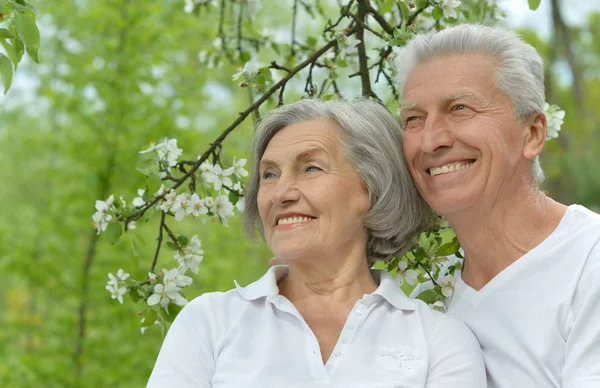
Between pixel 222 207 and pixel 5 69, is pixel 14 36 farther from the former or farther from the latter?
pixel 222 207

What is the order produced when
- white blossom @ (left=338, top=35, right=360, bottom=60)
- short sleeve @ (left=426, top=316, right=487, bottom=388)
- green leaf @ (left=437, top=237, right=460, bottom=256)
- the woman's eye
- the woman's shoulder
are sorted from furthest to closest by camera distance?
white blossom @ (left=338, top=35, right=360, bottom=60)
green leaf @ (left=437, top=237, right=460, bottom=256)
the woman's eye
the woman's shoulder
short sleeve @ (left=426, top=316, right=487, bottom=388)

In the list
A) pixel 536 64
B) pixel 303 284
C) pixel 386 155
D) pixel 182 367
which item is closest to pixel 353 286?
pixel 303 284

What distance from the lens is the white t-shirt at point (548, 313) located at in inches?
78.7

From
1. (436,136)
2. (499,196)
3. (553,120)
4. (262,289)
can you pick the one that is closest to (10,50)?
(262,289)

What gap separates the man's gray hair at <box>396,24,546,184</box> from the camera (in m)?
2.29

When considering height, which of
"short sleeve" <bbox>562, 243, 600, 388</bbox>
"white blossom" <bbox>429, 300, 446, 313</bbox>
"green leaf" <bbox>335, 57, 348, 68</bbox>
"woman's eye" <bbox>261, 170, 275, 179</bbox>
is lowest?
"short sleeve" <bbox>562, 243, 600, 388</bbox>

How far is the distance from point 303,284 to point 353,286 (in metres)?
0.15

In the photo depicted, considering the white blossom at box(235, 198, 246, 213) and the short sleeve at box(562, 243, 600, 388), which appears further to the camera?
the white blossom at box(235, 198, 246, 213)

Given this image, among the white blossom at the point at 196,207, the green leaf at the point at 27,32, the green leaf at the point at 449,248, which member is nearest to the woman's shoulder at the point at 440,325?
the green leaf at the point at 449,248

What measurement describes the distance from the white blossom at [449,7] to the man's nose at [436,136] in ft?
1.87

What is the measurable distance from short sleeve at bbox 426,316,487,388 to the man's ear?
547 millimetres

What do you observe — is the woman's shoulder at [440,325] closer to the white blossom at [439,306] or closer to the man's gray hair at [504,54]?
the white blossom at [439,306]

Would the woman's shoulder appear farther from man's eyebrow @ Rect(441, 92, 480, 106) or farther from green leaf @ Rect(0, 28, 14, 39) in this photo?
green leaf @ Rect(0, 28, 14, 39)

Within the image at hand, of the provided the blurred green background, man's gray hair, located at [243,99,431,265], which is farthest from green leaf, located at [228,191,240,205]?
the blurred green background
